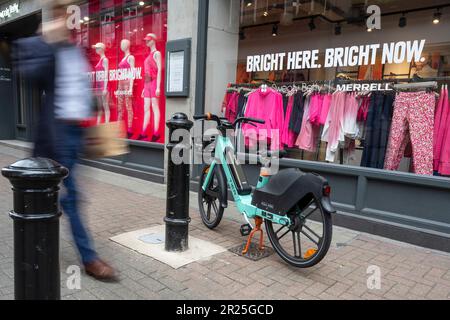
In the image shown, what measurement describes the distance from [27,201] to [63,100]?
4.34 ft

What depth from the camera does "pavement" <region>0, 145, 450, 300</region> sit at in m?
3.00

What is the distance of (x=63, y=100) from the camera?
116 inches

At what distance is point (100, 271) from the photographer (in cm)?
310

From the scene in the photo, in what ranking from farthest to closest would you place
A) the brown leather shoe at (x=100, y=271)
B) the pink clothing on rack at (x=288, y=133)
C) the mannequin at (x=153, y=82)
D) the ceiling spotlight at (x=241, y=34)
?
the mannequin at (x=153, y=82) < the ceiling spotlight at (x=241, y=34) < the pink clothing on rack at (x=288, y=133) < the brown leather shoe at (x=100, y=271)

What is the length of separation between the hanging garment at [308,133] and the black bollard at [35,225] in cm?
411

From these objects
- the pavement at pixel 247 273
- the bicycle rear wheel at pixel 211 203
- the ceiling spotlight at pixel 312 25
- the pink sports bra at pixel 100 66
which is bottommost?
the pavement at pixel 247 273

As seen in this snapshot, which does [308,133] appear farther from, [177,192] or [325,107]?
[177,192]

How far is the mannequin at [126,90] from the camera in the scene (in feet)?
25.5

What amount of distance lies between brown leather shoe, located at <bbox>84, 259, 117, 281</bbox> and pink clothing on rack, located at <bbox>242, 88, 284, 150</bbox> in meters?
3.22

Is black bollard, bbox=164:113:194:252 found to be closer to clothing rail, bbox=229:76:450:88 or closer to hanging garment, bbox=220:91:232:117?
clothing rail, bbox=229:76:450:88

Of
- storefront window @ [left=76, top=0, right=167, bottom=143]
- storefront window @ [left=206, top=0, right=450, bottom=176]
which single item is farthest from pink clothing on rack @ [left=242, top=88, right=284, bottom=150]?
storefront window @ [left=76, top=0, right=167, bottom=143]

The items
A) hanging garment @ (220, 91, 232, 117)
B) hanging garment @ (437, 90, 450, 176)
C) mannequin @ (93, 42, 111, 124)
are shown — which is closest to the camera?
hanging garment @ (437, 90, 450, 176)

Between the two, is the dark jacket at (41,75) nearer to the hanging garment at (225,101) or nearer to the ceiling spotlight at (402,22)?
the hanging garment at (225,101)

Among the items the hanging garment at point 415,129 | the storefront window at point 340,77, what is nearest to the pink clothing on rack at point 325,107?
the storefront window at point 340,77
